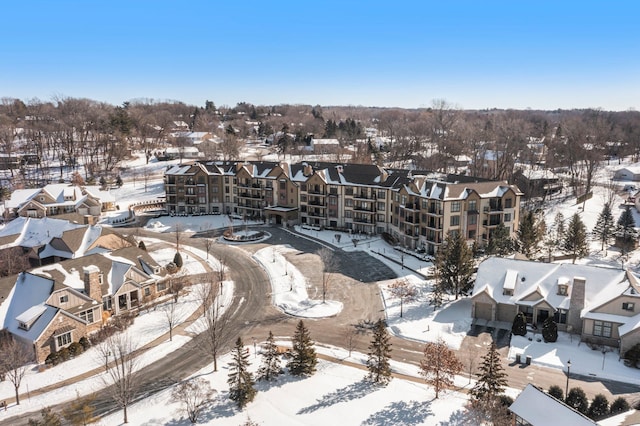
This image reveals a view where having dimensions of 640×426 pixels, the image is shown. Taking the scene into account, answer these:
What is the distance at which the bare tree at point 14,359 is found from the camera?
105 feet

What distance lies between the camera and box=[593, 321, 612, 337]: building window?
39406 mm

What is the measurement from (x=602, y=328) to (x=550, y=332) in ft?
14.2

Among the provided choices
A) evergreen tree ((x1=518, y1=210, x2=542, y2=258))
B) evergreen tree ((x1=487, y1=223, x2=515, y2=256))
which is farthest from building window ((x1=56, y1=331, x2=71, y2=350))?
evergreen tree ((x1=518, y1=210, x2=542, y2=258))

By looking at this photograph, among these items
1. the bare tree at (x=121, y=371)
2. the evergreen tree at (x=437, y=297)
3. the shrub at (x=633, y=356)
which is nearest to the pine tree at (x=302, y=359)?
the bare tree at (x=121, y=371)

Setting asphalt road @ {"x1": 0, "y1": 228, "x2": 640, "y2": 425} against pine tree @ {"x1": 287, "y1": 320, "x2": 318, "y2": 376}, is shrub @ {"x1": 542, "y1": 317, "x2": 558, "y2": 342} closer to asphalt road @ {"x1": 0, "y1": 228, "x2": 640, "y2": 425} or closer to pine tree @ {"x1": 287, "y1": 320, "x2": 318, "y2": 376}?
asphalt road @ {"x1": 0, "y1": 228, "x2": 640, "y2": 425}

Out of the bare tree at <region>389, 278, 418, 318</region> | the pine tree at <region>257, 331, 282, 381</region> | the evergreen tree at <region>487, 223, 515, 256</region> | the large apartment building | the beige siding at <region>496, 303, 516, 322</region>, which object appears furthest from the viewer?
the large apartment building

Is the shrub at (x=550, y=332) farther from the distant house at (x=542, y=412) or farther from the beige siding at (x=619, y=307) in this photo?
the distant house at (x=542, y=412)

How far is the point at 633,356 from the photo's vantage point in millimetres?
36281

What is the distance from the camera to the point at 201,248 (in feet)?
220

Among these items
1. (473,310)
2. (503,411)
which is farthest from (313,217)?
(503,411)

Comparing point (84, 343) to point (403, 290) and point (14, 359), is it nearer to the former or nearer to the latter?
point (14, 359)

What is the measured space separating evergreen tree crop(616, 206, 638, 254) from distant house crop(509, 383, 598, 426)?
4617 cm

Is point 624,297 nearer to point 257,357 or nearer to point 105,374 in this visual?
point 257,357

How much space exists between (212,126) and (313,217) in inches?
4586
